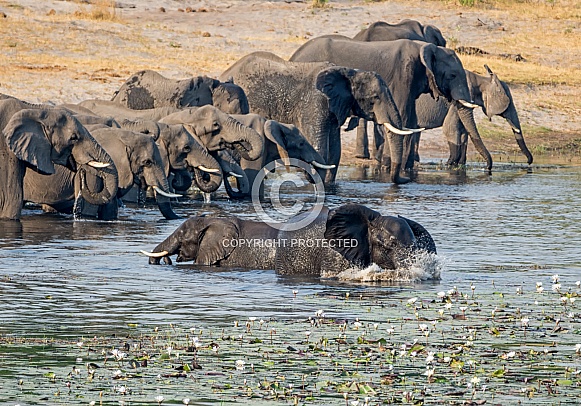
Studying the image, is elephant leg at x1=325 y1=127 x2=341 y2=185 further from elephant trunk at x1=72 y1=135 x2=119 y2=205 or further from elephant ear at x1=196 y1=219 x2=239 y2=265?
elephant ear at x1=196 y1=219 x2=239 y2=265

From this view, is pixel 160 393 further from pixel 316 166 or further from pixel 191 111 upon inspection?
pixel 316 166

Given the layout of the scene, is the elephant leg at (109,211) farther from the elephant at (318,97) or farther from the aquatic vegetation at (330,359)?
the aquatic vegetation at (330,359)

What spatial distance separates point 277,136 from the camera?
64.6 ft

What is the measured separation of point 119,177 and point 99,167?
1.28 metres

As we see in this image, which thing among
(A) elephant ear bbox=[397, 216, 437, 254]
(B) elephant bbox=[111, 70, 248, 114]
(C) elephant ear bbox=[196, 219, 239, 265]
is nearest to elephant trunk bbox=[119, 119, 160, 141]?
(B) elephant bbox=[111, 70, 248, 114]

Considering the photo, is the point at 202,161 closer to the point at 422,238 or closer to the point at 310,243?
the point at 310,243

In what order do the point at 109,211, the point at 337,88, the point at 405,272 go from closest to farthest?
1. the point at 405,272
2. the point at 109,211
3. the point at 337,88

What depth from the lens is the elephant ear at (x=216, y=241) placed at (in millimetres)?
12180

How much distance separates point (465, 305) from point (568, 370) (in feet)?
7.51

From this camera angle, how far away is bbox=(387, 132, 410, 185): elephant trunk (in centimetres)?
2206

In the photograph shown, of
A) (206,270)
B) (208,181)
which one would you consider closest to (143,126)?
(208,181)

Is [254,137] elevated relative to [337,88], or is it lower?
lower

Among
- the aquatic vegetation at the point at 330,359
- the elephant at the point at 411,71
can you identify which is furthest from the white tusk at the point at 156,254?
the elephant at the point at 411,71

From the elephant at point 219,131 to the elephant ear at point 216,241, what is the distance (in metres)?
6.54
